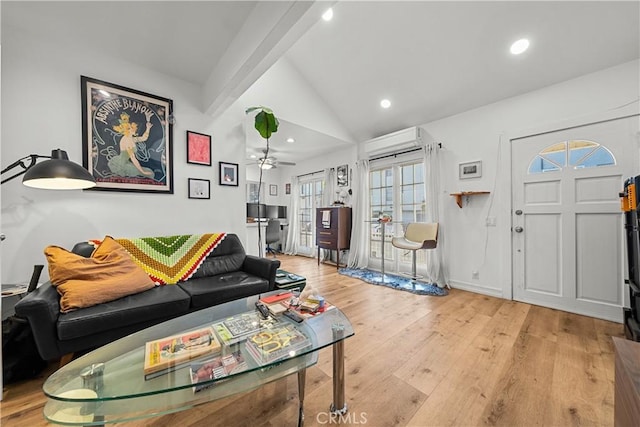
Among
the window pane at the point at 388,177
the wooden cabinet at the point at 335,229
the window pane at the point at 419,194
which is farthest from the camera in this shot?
the wooden cabinet at the point at 335,229

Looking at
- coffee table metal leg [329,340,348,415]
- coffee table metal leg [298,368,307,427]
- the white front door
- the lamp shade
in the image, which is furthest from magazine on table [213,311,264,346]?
the white front door

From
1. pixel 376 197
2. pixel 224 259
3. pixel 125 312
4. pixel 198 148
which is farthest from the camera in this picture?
pixel 376 197

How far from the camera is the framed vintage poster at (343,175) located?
16.2 ft

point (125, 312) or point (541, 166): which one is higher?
point (541, 166)

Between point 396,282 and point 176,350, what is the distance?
10.4ft

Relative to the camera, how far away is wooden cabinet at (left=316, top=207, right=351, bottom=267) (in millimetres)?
4672

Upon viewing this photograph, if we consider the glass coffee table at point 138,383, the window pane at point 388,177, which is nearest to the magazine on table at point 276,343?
the glass coffee table at point 138,383

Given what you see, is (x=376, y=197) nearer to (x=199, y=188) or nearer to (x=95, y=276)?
(x=199, y=188)

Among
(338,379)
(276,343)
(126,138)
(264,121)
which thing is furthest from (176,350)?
(264,121)

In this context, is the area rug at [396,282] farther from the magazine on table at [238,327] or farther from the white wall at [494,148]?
the magazine on table at [238,327]

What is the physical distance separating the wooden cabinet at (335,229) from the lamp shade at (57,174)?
3.59 metres

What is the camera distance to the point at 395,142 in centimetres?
388

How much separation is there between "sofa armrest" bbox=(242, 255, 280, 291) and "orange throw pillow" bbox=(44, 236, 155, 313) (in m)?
0.92

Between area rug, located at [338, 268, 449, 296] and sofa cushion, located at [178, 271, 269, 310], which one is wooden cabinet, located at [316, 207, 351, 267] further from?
sofa cushion, located at [178, 271, 269, 310]
